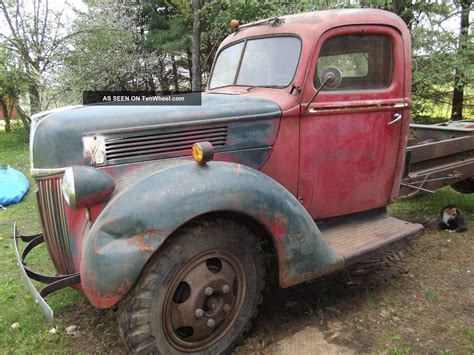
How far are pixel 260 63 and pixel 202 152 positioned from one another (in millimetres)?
1292

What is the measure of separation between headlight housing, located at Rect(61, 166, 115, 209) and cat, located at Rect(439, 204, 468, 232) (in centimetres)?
376

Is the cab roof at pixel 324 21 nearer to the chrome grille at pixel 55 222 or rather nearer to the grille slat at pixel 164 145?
the grille slat at pixel 164 145

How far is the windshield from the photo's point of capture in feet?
10.3

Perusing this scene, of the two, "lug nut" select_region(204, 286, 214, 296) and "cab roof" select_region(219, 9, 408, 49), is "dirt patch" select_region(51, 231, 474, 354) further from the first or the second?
"cab roof" select_region(219, 9, 408, 49)

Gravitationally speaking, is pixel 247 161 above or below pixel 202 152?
below

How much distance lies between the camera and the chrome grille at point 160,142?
2.51 metres

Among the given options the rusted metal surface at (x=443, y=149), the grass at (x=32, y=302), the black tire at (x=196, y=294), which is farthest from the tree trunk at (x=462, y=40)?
the black tire at (x=196, y=294)

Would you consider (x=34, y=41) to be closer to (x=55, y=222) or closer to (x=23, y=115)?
(x=23, y=115)

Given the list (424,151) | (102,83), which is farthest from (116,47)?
(424,151)

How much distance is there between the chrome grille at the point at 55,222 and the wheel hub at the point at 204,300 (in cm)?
74

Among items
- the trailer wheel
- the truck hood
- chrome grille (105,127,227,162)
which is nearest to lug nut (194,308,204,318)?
chrome grille (105,127,227,162)

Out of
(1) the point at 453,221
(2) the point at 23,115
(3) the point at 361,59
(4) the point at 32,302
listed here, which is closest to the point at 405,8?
(1) the point at 453,221

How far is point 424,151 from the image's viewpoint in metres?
4.26

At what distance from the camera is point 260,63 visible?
337cm
